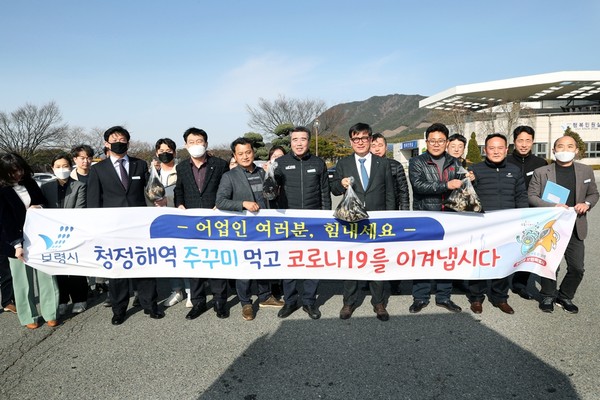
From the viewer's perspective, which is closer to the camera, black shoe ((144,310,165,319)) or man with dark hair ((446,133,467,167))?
black shoe ((144,310,165,319))

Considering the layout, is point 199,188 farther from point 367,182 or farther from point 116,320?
point 367,182

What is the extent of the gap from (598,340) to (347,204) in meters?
2.43

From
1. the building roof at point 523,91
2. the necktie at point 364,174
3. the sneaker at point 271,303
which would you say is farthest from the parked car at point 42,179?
the building roof at point 523,91

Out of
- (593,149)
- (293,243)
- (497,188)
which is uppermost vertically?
(497,188)

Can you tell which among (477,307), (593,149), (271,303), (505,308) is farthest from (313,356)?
(593,149)

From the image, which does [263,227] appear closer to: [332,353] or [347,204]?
[347,204]

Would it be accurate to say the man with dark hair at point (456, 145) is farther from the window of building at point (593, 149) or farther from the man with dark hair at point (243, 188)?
the window of building at point (593, 149)

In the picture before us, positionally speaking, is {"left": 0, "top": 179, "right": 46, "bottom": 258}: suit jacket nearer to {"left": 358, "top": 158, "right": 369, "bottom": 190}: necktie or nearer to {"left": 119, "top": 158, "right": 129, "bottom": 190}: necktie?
{"left": 119, "top": 158, "right": 129, "bottom": 190}: necktie

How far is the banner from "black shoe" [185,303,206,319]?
0.41 metres

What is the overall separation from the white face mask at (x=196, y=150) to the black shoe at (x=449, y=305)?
118 inches

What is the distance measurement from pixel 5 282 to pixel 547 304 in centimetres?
586

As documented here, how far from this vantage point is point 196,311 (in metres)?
3.80

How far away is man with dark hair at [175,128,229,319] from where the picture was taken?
379cm

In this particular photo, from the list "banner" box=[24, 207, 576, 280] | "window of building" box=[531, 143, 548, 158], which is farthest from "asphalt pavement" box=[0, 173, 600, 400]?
"window of building" box=[531, 143, 548, 158]
